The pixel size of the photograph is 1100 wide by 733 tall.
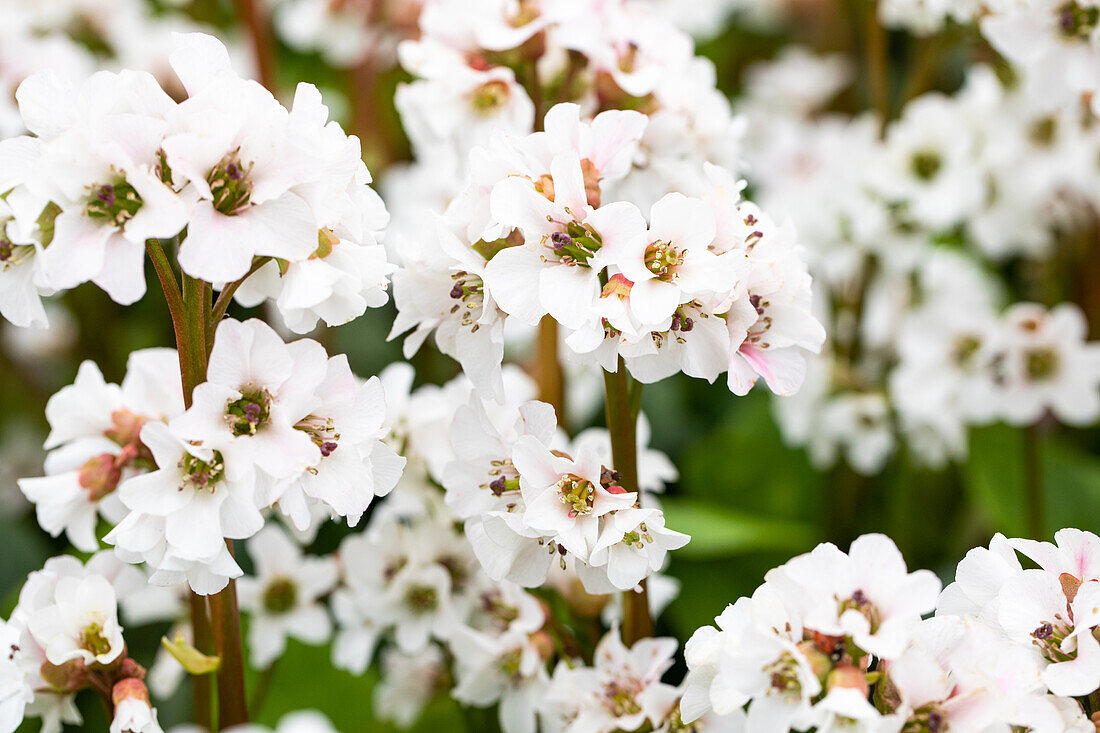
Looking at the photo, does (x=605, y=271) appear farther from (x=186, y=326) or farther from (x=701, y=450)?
(x=701, y=450)

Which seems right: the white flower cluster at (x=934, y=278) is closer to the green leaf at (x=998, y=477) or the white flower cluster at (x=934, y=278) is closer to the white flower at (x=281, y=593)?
the green leaf at (x=998, y=477)

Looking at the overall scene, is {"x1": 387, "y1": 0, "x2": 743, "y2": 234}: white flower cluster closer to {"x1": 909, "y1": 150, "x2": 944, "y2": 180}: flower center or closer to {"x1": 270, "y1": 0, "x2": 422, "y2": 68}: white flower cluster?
{"x1": 909, "y1": 150, "x2": 944, "y2": 180}: flower center

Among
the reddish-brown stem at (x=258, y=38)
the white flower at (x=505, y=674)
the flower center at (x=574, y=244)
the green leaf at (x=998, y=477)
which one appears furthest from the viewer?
the reddish-brown stem at (x=258, y=38)

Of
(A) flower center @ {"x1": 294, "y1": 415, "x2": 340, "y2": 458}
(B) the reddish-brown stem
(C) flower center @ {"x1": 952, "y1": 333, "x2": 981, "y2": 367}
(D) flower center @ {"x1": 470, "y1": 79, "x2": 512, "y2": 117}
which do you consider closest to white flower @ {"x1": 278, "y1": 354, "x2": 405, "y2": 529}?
(A) flower center @ {"x1": 294, "y1": 415, "x2": 340, "y2": 458}

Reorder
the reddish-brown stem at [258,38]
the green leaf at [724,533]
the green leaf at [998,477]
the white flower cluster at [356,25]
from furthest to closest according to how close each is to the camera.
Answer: the white flower cluster at [356,25] < the reddish-brown stem at [258,38] < the green leaf at [998,477] < the green leaf at [724,533]

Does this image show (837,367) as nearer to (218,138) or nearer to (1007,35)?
(1007,35)

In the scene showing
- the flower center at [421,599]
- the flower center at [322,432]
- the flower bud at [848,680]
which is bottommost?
the flower center at [421,599]

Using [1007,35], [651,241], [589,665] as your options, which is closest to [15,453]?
[589,665]

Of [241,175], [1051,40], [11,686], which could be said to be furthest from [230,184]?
[1051,40]

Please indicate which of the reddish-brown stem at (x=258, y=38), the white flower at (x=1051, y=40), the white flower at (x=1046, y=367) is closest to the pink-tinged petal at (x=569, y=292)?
the white flower at (x=1051, y=40)
